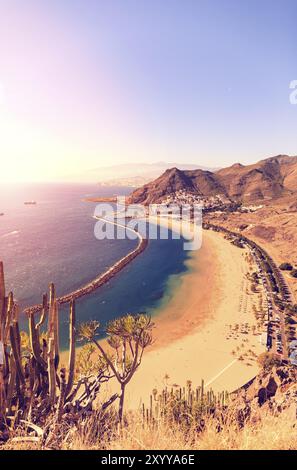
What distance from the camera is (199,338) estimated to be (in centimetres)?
3294

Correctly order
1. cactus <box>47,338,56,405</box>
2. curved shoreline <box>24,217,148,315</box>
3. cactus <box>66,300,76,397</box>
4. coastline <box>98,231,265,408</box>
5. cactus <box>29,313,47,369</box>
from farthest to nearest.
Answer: curved shoreline <box>24,217,148,315</box>
coastline <box>98,231,265,408</box>
cactus <box>66,300,76,397</box>
cactus <box>29,313,47,369</box>
cactus <box>47,338,56,405</box>

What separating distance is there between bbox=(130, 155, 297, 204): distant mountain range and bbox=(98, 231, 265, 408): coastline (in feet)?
339

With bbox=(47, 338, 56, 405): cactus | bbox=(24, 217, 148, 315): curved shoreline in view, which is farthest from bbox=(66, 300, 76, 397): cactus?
bbox=(24, 217, 148, 315): curved shoreline

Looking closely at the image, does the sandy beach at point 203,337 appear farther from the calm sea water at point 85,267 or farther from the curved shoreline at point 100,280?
the curved shoreline at point 100,280

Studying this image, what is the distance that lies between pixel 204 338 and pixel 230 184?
142 meters

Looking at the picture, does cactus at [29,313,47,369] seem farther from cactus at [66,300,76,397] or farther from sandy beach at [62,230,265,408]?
sandy beach at [62,230,265,408]

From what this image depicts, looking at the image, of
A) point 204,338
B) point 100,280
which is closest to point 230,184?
point 100,280

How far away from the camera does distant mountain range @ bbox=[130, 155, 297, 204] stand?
482 feet

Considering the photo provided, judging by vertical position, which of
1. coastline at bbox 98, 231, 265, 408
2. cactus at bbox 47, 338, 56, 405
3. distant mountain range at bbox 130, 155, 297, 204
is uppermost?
distant mountain range at bbox 130, 155, 297, 204

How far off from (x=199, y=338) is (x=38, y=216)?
117 metres

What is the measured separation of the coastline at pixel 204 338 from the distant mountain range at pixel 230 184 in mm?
103366

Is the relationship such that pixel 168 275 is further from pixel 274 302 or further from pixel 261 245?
pixel 261 245
